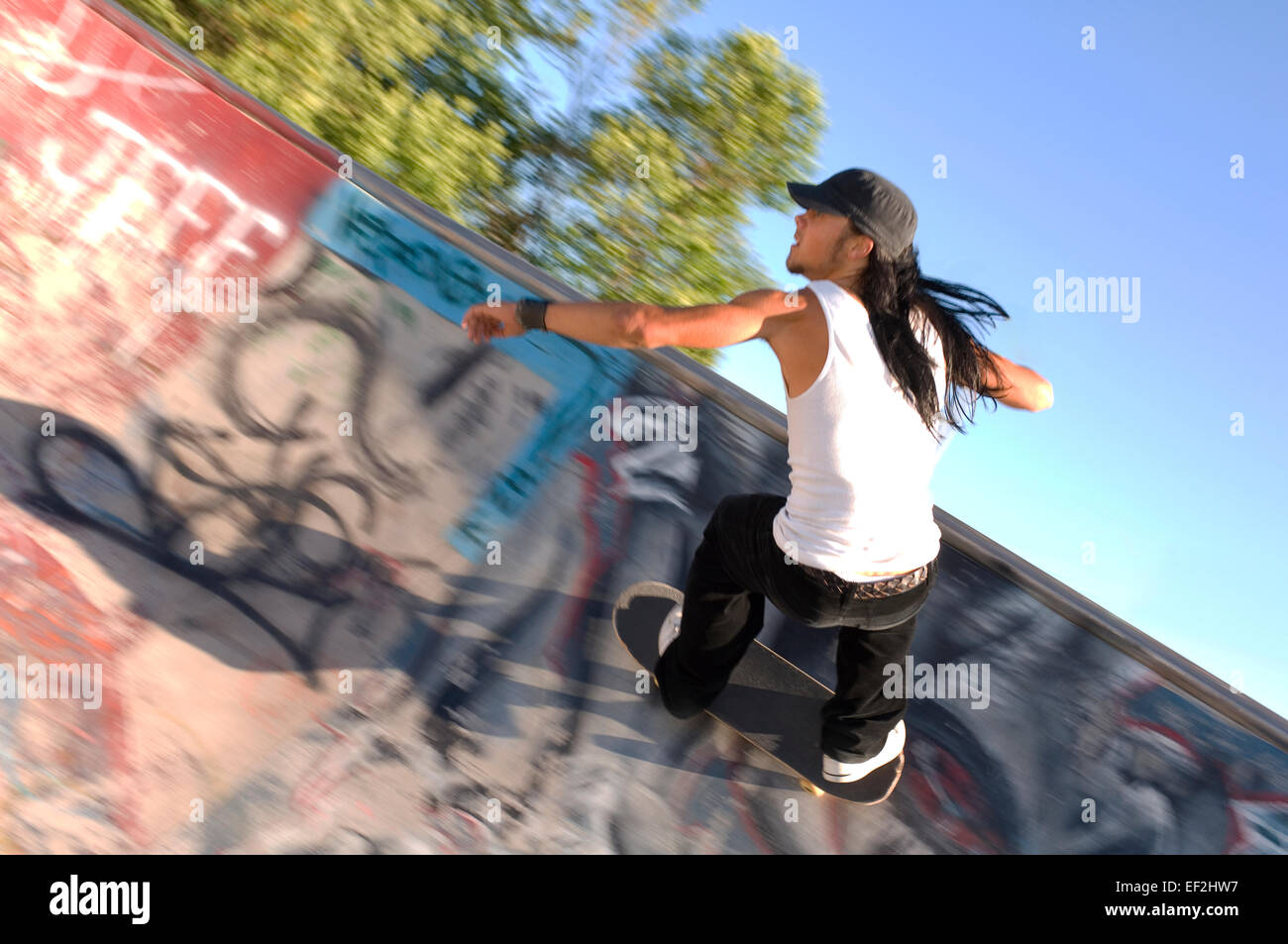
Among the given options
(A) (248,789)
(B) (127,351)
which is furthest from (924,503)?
(B) (127,351)

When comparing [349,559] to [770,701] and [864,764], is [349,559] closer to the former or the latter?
[770,701]

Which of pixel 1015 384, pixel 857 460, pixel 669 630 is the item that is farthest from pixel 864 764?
pixel 1015 384

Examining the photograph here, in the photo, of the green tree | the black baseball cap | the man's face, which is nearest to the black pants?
the man's face

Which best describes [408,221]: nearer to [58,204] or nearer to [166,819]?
[58,204]

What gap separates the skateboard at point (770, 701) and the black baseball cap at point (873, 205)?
1.77 metres

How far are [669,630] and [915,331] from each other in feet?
5.37

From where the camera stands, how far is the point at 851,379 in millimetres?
2236

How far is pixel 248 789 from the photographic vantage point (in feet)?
11.3

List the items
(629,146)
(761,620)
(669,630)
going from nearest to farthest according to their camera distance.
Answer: (761,620) < (669,630) < (629,146)

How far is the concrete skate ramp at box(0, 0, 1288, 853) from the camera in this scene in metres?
3.40

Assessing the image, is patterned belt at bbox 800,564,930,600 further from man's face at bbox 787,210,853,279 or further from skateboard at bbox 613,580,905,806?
skateboard at bbox 613,580,905,806

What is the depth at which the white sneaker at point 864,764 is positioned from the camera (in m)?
3.16

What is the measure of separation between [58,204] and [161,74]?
755mm
